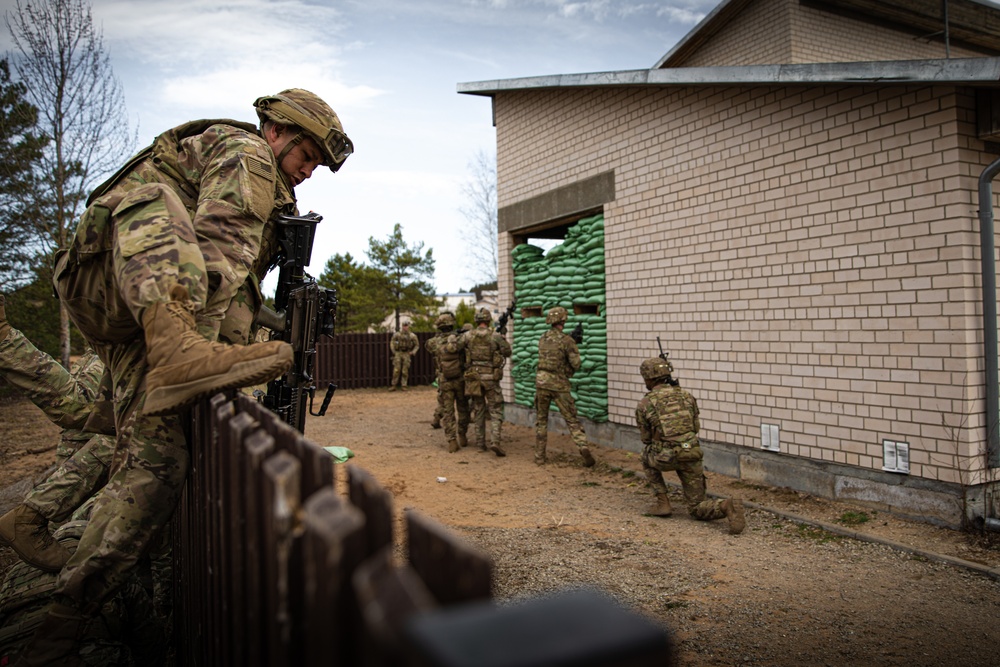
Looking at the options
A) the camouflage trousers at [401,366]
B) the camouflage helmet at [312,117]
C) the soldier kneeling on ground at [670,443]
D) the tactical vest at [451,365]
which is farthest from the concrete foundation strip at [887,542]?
the camouflage trousers at [401,366]

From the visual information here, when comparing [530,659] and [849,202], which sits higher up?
[849,202]

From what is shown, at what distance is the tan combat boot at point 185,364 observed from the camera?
64.4 inches

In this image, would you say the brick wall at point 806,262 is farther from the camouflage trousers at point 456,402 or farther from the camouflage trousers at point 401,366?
the camouflage trousers at point 401,366

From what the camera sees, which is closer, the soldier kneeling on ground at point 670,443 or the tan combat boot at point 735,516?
the tan combat boot at point 735,516

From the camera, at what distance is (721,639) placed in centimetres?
344

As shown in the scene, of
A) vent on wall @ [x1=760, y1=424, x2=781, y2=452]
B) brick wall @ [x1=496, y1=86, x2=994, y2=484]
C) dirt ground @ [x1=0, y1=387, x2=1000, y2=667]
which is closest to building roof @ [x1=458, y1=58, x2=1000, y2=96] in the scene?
brick wall @ [x1=496, y1=86, x2=994, y2=484]

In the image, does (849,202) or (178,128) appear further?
(849,202)

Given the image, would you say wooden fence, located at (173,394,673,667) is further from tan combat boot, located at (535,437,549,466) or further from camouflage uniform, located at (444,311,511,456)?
camouflage uniform, located at (444,311,511,456)

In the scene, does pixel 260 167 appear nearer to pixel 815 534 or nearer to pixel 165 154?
pixel 165 154

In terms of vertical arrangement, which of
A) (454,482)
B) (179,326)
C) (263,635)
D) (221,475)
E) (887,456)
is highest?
(179,326)

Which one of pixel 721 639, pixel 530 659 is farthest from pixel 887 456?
pixel 530 659

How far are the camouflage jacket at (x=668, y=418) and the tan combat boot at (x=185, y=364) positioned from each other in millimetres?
4652

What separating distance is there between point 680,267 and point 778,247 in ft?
4.51

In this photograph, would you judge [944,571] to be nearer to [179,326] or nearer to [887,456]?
[887,456]
